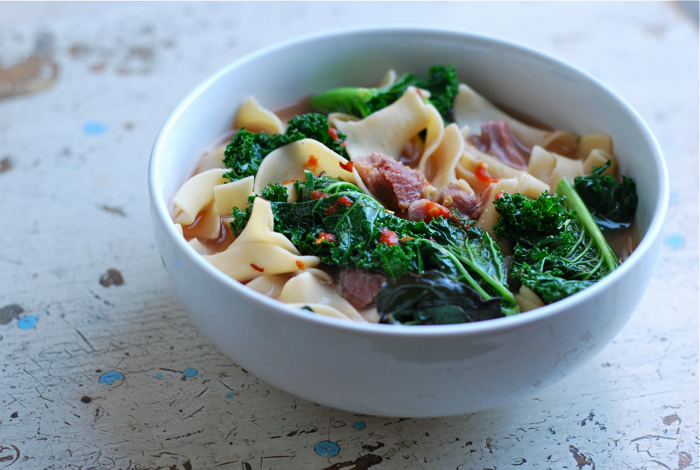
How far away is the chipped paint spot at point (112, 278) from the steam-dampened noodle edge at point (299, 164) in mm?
1000

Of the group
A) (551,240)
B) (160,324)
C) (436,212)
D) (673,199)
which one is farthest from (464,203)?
(673,199)

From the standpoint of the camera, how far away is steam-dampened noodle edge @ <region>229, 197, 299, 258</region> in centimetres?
265

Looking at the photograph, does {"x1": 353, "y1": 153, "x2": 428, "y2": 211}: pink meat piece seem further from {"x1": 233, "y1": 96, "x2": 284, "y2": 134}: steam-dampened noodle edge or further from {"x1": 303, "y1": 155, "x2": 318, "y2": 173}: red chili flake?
{"x1": 233, "y1": 96, "x2": 284, "y2": 134}: steam-dampened noodle edge

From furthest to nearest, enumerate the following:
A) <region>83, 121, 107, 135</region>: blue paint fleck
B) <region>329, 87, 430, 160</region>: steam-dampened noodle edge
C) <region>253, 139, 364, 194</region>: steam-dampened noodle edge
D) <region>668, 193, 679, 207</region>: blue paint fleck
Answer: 1. <region>83, 121, 107, 135</region>: blue paint fleck
2. <region>668, 193, 679, 207</region>: blue paint fleck
3. <region>329, 87, 430, 160</region>: steam-dampened noodle edge
4. <region>253, 139, 364, 194</region>: steam-dampened noodle edge

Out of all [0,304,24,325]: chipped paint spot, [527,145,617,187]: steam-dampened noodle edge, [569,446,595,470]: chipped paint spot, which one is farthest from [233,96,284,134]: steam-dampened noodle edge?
[569,446,595,470]: chipped paint spot

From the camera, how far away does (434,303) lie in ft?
7.57

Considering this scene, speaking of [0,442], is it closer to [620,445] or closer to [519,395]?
[519,395]

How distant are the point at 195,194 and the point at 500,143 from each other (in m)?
1.80

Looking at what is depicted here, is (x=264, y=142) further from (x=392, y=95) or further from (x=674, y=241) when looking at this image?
(x=674, y=241)

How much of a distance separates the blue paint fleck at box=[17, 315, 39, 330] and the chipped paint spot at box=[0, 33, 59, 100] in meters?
2.17

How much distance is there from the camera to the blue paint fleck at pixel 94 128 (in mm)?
4312

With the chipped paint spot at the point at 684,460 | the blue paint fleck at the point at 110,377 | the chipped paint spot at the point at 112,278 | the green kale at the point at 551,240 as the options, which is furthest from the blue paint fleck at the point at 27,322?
the chipped paint spot at the point at 684,460

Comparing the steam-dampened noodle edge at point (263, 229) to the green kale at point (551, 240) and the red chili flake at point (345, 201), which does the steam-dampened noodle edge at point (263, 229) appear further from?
the green kale at point (551, 240)

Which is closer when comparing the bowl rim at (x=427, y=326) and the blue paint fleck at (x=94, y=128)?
the bowl rim at (x=427, y=326)
